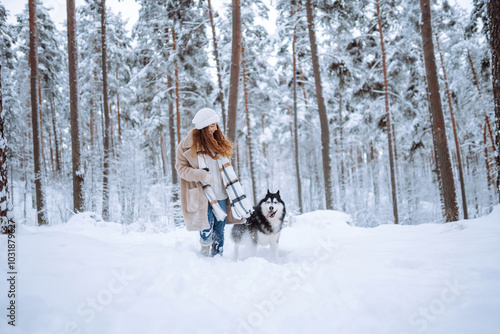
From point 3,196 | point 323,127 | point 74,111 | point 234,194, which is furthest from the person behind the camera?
point 323,127

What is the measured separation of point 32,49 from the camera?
998cm

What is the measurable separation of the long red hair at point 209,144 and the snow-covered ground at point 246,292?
1.39 meters

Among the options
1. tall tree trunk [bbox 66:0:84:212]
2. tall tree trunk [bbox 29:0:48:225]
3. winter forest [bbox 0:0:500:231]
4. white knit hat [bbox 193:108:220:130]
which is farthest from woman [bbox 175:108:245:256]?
tall tree trunk [bbox 29:0:48:225]

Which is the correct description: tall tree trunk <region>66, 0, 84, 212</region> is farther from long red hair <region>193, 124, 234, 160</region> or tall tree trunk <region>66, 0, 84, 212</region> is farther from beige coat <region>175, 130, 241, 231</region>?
long red hair <region>193, 124, 234, 160</region>

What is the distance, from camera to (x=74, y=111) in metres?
7.77

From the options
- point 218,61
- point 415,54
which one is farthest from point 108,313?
point 415,54

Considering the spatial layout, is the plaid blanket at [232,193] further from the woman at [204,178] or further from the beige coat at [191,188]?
the beige coat at [191,188]

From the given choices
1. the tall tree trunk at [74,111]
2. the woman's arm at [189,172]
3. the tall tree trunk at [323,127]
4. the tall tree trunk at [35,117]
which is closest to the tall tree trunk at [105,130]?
the tall tree trunk at [74,111]

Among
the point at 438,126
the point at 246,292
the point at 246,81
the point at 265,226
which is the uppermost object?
the point at 246,81

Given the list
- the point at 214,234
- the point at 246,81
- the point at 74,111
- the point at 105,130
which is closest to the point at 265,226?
the point at 214,234

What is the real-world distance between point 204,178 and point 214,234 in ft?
3.03

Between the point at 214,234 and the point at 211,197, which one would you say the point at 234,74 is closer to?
the point at 211,197

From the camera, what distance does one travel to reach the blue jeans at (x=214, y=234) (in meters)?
3.43

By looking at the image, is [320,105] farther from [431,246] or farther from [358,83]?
[431,246]
